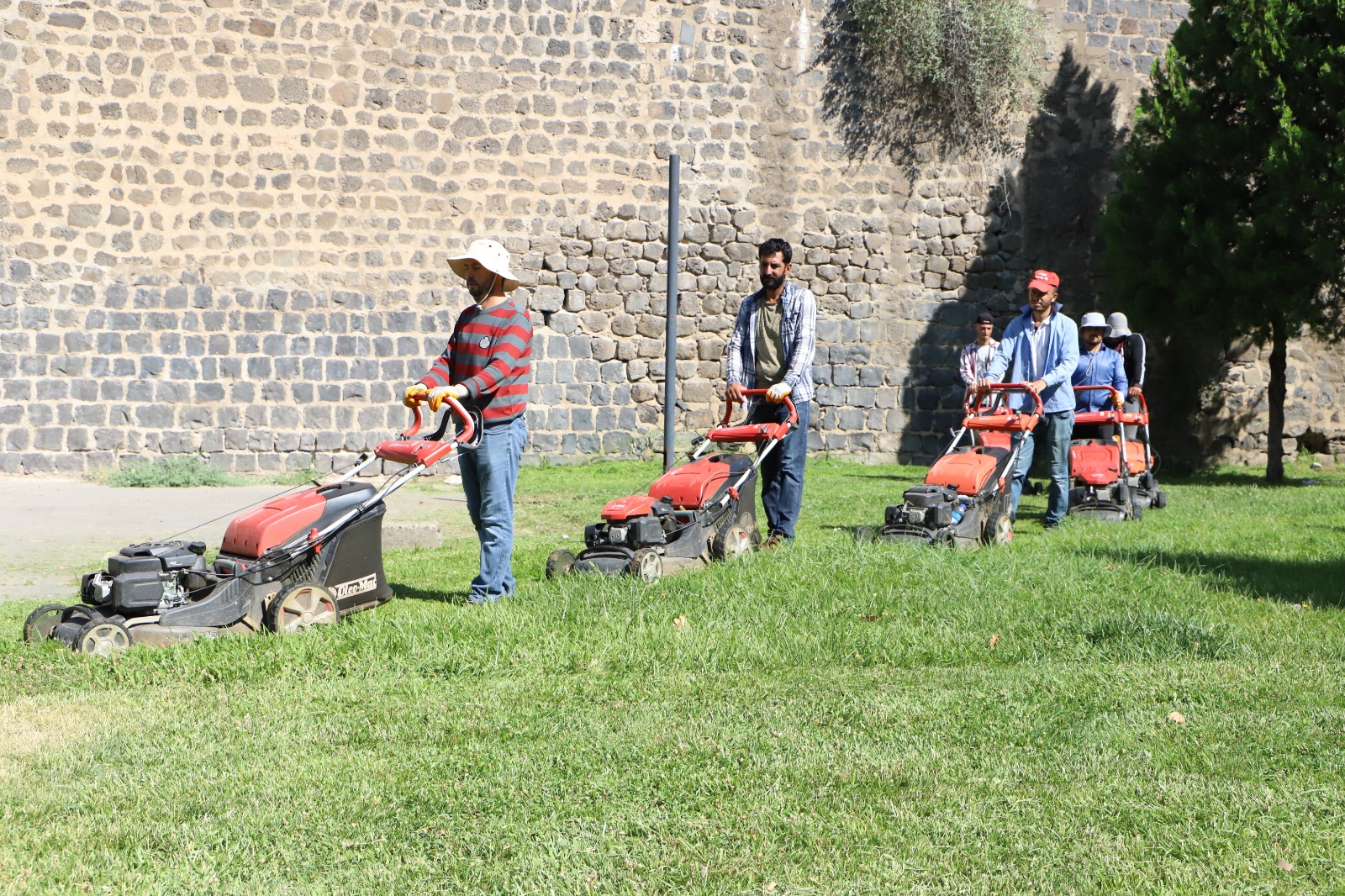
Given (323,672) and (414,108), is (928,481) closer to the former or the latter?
(323,672)

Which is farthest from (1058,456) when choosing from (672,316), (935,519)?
(672,316)

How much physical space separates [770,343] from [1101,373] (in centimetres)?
445

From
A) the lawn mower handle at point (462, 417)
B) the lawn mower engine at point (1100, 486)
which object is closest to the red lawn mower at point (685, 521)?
the lawn mower handle at point (462, 417)

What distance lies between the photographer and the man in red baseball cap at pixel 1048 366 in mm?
8789

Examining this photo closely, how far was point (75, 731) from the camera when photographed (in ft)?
13.0

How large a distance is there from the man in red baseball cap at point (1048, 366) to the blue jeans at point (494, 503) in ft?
13.0

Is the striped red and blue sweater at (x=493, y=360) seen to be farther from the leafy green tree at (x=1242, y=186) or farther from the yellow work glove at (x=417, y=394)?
the leafy green tree at (x=1242, y=186)

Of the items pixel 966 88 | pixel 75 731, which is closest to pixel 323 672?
pixel 75 731

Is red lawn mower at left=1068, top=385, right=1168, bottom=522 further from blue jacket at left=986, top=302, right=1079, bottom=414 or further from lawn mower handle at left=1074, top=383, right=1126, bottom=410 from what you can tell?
blue jacket at left=986, top=302, right=1079, bottom=414

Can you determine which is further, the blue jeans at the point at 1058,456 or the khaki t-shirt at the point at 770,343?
the blue jeans at the point at 1058,456

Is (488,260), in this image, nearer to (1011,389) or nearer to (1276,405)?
(1011,389)

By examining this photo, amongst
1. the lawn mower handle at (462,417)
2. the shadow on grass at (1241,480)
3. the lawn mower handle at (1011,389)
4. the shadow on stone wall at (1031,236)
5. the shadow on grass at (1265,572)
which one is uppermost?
the shadow on stone wall at (1031,236)

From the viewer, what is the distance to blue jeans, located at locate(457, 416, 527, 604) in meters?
6.00

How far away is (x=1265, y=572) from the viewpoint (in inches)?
268
